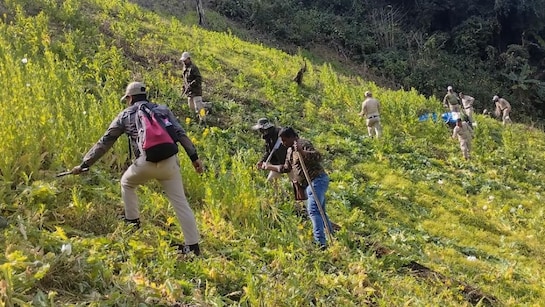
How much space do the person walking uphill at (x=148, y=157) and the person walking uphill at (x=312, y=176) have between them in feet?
4.75

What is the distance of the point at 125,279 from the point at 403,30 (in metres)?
30.2

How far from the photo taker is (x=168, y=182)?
450 centimetres

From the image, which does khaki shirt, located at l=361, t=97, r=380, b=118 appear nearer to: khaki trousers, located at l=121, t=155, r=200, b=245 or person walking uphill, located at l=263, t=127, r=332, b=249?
person walking uphill, located at l=263, t=127, r=332, b=249

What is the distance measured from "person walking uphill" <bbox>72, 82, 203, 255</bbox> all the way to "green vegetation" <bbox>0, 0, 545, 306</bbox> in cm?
28

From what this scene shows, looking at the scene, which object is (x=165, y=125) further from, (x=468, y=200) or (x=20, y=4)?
(x=20, y=4)

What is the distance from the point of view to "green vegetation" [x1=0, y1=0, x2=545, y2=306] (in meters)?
3.94

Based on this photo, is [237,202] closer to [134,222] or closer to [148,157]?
[134,222]

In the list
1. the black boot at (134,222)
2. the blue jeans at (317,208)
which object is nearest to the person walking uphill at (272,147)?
the blue jeans at (317,208)

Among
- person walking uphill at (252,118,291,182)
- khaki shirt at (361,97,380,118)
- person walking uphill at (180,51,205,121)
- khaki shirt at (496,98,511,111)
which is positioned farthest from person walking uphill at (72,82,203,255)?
khaki shirt at (496,98,511,111)

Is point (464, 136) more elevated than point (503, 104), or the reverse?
point (464, 136)

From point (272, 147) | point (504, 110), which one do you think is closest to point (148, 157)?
point (272, 147)

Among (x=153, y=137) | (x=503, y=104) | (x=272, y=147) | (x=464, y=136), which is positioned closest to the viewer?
(x=153, y=137)

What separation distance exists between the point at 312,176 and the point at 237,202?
2.89 feet

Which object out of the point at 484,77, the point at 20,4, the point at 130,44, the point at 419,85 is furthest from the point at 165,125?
the point at 484,77
